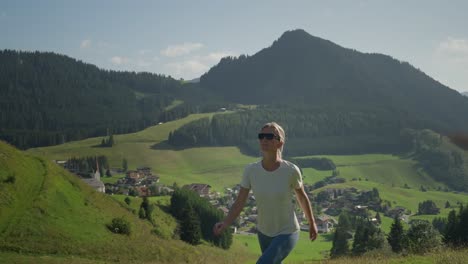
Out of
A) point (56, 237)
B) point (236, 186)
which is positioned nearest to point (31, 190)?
point (56, 237)

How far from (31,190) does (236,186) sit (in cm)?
14276

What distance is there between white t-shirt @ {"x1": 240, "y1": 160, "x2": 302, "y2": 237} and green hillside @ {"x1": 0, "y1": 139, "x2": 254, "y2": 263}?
20.3 m

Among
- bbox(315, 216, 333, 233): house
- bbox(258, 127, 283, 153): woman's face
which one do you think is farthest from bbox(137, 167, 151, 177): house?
bbox(258, 127, 283, 153): woman's face

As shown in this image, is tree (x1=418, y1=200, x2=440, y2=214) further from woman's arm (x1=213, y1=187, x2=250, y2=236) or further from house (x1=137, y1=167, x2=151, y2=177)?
woman's arm (x1=213, y1=187, x2=250, y2=236)

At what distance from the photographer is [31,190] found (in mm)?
35812

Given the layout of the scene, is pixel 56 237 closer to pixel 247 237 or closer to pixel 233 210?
pixel 233 210

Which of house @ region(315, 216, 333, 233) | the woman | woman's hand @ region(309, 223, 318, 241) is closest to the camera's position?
the woman

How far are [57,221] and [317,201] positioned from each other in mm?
146358

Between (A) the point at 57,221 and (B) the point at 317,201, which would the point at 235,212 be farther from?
(B) the point at 317,201

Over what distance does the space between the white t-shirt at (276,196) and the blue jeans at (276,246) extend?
3.9 inches

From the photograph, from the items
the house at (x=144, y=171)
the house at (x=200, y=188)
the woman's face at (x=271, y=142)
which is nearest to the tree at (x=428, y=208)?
the house at (x=200, y=188)

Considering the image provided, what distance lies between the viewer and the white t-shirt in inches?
308

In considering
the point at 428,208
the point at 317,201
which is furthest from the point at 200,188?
the point at 428,208

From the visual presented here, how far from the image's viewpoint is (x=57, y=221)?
108 feet
